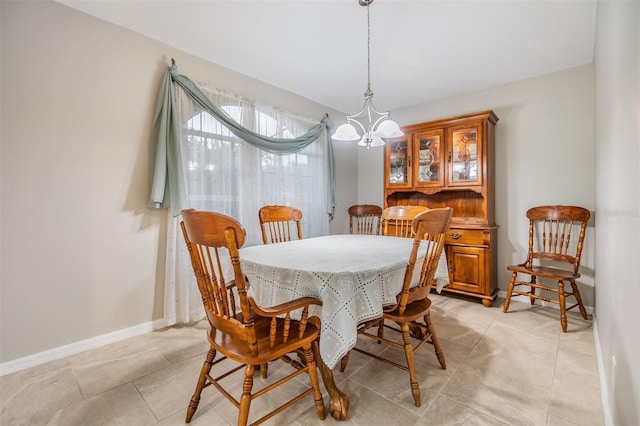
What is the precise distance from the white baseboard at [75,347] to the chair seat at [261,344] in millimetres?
1404

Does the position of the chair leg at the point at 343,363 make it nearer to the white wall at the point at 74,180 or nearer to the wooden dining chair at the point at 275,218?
the wooden dining chair at the point at 275,218

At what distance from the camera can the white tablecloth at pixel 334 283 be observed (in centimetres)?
119

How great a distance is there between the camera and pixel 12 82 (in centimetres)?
177

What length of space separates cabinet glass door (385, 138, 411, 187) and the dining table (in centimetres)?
205

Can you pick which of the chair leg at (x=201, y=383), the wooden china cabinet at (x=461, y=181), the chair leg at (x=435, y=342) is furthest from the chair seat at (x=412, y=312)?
the wooden china cabinet at (x=461, y=181)

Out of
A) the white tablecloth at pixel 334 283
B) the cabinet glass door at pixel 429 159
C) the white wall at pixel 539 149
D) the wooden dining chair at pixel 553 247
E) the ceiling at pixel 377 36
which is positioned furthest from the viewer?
the cabinet glass door at pixel 429 159

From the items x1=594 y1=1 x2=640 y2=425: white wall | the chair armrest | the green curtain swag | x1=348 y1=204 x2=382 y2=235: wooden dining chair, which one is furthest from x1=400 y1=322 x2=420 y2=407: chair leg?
x1=348 y1=204 x2=382 y2=235: wooden dining chair

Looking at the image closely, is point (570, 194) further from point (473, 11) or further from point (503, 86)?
point (473, 11)

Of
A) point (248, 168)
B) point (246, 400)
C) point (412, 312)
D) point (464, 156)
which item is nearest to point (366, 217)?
point (464, 156)

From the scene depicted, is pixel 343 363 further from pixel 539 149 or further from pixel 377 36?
pixel 539 149

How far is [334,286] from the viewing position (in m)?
1.20

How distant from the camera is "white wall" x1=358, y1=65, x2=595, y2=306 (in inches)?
106

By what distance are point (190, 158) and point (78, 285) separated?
49.5 inches

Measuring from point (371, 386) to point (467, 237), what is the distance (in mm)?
1987
